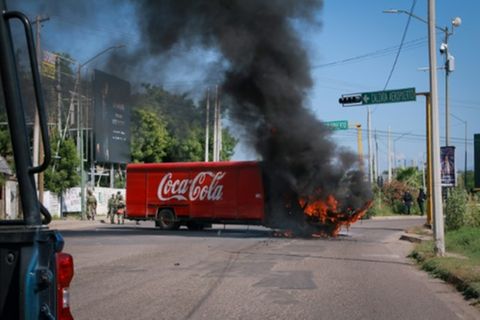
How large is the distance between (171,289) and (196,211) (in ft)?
47.2

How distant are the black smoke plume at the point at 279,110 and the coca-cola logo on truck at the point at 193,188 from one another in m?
2.30

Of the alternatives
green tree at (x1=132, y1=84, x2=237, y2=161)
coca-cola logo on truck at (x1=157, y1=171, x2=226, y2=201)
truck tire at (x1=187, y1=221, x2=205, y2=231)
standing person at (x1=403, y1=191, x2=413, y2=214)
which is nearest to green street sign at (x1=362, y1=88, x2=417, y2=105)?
green tree at (x1=132, y1=84, x2=237, y2=161)

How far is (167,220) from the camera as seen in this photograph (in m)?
24.5

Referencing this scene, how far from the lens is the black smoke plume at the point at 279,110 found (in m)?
16.2

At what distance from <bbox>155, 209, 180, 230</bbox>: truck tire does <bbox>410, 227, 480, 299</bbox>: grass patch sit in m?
11.1

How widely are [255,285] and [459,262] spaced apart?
4.35 metres

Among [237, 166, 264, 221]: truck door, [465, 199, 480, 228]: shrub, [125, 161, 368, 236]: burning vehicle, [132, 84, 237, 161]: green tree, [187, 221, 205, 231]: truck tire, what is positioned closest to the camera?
[132, 84, 237, 161]: green tree

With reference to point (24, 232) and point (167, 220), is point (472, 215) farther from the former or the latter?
point (24, 232)

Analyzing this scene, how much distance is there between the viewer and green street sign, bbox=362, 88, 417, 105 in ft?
62.3

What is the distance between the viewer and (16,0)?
3.49 metres

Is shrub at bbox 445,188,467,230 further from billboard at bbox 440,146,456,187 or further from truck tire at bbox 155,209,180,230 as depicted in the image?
truck tire at bbox 155,209,180,230

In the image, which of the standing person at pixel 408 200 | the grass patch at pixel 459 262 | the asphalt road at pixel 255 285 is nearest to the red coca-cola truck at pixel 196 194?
the asphalt road at pixel 255 285

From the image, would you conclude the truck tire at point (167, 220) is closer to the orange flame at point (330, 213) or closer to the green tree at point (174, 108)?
the green tree at point (174, 108)

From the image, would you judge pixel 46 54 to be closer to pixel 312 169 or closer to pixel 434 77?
pixel 434 77
